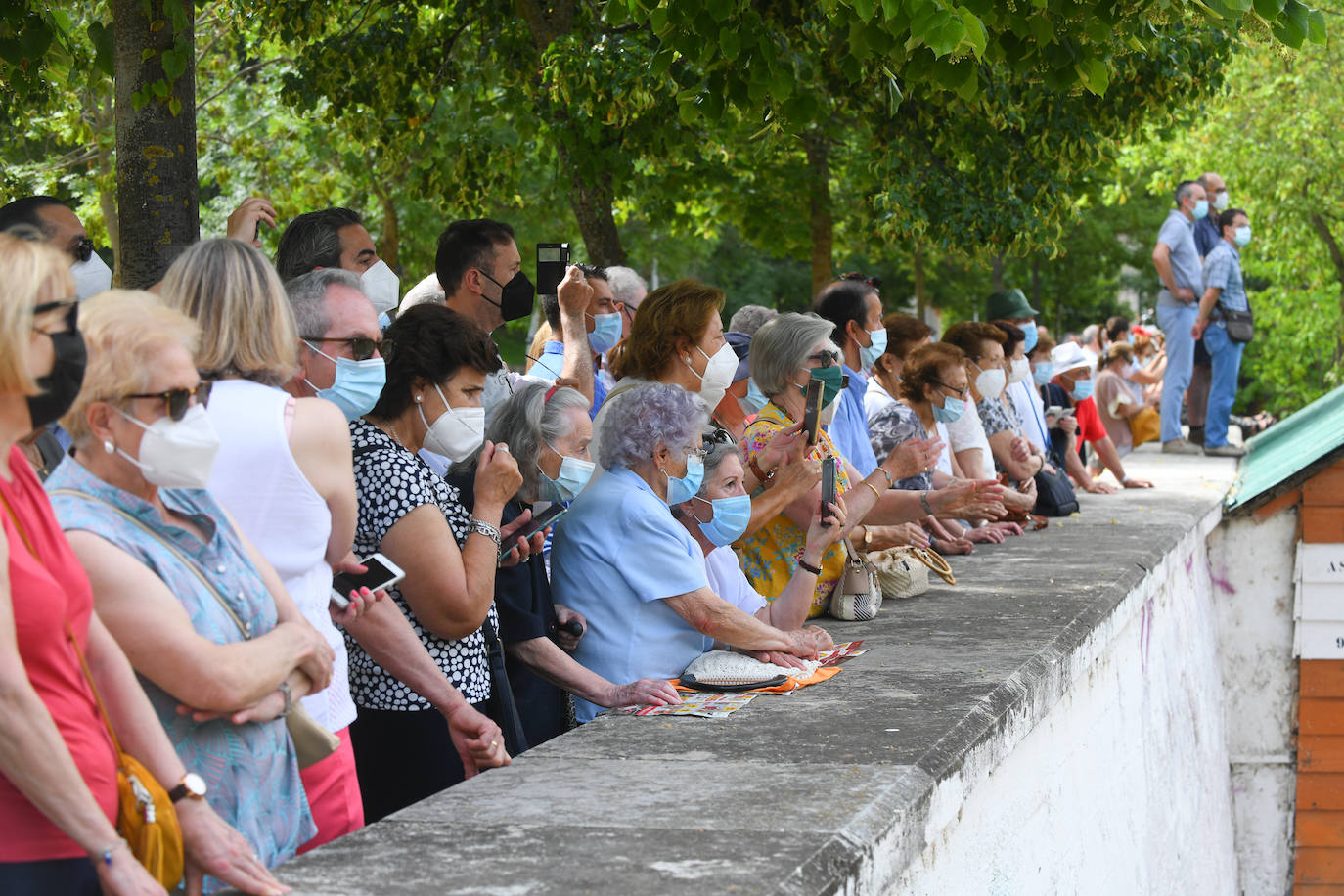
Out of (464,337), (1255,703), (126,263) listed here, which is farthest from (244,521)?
(1255,703)

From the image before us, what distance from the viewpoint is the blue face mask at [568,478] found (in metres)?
4.50

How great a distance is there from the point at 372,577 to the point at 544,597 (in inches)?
40.9

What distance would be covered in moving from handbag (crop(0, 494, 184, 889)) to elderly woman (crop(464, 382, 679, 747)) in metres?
1.89

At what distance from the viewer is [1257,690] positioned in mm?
11148

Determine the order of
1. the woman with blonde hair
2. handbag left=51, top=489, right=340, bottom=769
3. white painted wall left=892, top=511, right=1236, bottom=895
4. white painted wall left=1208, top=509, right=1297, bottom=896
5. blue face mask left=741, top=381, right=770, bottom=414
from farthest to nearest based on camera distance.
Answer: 1. white painted wall left=1208, top=509, right=1297, bottom=896
2. blue face mask left=741, top=381, right=770, bottom=414
3. white painted wall left=892, top=511, right=1236, bottom=895
4. handbag left=51, top=489, right=340, bottom=769
5. the woman with blonde hair

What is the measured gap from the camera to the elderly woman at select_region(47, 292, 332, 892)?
2559 mm

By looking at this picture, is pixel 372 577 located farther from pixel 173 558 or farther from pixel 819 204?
pixel 819 204

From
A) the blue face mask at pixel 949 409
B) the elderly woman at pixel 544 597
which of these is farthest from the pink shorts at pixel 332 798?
the blue face mask at pixel 949 409

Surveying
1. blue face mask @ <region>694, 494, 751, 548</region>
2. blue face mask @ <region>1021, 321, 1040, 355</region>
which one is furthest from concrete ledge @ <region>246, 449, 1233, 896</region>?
blue face mask @ <region>1021, 321, 1040, 355</region>

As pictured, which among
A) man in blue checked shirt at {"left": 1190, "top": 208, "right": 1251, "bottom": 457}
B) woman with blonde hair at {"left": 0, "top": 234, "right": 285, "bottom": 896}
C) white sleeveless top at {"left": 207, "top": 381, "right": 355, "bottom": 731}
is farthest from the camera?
man in blue checked shirt at {"left": 1190, "top": 208, "right": 1251, "bottom": 457}

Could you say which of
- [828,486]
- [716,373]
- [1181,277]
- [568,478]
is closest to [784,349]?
[716,373]

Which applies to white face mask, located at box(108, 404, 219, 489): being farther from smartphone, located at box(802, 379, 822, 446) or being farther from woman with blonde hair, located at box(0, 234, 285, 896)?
smartphone, located at box(802, 379, 822, 446)

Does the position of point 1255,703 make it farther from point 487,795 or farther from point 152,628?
point 152,628

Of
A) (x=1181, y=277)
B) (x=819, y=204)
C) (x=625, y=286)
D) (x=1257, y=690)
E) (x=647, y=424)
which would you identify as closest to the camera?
(x=647, y=424)
